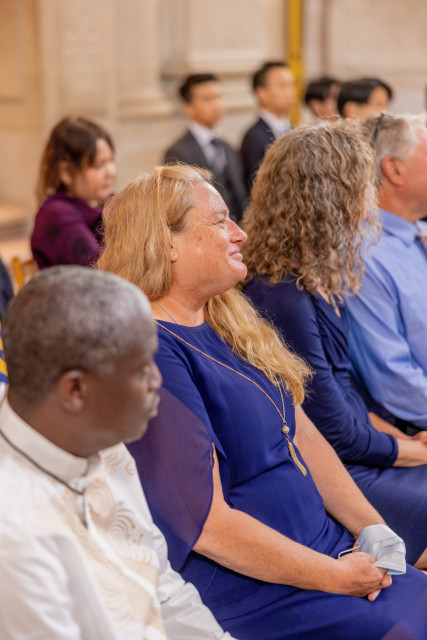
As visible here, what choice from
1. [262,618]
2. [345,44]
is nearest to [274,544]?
[262,618]

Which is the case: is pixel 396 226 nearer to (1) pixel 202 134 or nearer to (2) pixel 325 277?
(2) pixel 325 277

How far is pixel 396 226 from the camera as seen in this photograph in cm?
299

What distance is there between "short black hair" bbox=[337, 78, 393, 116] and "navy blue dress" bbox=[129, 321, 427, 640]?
13.5 ft

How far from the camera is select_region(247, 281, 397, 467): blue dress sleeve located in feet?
7.89

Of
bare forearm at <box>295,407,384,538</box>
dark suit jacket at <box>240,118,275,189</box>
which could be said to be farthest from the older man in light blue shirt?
dark suit jacket at <box>240,118,275,189</box>

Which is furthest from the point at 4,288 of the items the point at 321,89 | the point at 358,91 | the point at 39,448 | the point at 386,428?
the point at 321,89

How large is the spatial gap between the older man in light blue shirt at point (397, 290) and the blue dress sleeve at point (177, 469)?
1121mm

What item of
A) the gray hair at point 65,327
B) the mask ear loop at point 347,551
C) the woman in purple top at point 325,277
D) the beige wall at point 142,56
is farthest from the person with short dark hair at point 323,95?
the gray hair at point 65,327

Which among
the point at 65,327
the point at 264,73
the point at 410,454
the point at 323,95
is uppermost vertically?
the point at 264,73

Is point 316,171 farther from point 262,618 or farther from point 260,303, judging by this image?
point 262,618

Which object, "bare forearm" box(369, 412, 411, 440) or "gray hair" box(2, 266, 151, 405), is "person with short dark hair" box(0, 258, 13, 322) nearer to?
"bare forearm" box(369, 412, 411, 440)

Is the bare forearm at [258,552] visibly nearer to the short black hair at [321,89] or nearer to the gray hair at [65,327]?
the gray hair at [65,327]

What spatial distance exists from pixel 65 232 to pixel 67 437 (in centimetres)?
240

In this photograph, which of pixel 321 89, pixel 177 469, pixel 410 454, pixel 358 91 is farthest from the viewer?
pixel 321 89
